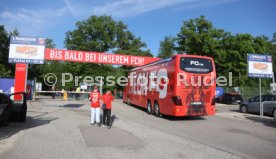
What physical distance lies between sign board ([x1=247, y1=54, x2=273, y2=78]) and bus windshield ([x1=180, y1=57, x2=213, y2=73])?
3.00 metres

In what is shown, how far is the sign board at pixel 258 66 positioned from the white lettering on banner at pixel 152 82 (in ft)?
17.3

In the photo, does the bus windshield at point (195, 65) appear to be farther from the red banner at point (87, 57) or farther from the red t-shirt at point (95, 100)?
the red banner at point (87, 57)

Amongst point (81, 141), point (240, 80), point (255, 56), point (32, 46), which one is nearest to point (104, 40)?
point (240, 80)

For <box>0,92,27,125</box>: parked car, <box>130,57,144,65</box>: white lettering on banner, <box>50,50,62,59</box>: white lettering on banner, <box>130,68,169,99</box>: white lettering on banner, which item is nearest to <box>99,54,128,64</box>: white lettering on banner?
<box>130,57,144,65</box>: white lettering on banner

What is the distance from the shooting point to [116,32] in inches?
2327

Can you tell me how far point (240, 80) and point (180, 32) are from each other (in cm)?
1249

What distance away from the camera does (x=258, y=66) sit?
16.4 metres

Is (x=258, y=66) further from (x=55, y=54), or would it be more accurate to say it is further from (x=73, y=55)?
(x=55, y=54)

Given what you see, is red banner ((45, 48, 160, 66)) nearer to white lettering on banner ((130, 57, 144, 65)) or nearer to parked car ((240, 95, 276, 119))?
white lettering on banner ((130, 57, 144, 65))

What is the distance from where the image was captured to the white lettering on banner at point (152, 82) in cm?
1499

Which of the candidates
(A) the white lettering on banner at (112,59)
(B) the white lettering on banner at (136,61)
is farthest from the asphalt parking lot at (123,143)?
(B) the white lettering on banner at (136,61)

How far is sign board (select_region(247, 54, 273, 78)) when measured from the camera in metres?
16.2

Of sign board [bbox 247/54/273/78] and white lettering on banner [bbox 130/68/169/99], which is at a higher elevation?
sign board [bbox 247/54/273/78]

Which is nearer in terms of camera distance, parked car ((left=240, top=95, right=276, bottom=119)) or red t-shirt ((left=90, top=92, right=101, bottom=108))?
red t-shirt ((left=90, top=92, right=101, bottom=108))
